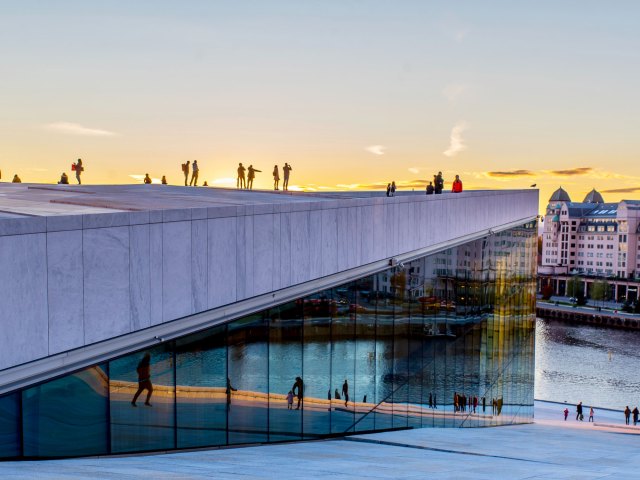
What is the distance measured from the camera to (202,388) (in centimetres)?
1121

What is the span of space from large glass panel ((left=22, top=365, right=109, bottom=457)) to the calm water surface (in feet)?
184

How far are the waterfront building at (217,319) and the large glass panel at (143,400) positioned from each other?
0.02 metres

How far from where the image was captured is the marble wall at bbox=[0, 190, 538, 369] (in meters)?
7.86

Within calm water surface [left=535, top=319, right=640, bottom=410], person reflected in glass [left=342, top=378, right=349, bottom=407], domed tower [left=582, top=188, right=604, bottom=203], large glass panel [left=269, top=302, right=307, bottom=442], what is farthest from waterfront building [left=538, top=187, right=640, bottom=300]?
large glass panel [left=269, top=302, right=307, bottom=442]

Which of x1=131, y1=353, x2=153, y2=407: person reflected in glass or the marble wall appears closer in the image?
the marble wall

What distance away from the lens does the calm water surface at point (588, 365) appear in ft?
216

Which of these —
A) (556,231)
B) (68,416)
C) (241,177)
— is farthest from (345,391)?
(556,231)

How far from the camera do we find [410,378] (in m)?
18.7

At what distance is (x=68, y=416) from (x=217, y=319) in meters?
2.43

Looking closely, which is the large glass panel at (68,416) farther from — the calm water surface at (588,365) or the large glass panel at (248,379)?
the calm water surface at (588,365)

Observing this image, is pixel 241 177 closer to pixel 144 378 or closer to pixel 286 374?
pixel 286 374

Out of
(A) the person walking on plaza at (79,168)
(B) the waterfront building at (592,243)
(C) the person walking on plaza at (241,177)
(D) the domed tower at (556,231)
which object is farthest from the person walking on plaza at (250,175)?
(D) the domed tower at (556,231)

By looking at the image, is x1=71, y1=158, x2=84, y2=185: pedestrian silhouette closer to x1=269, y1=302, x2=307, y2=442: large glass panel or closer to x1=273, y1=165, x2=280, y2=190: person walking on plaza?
x1=273, y1=165, x2=280, y2=190: person walking on plaza

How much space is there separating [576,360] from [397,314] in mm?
71903
